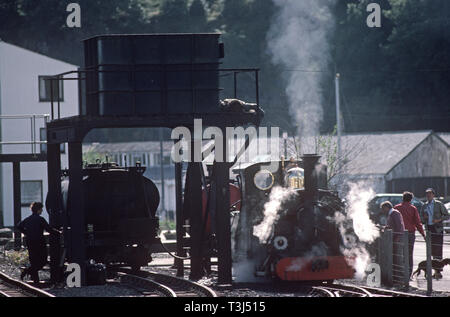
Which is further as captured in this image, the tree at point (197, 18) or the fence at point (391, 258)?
the tree at point (197, 18)

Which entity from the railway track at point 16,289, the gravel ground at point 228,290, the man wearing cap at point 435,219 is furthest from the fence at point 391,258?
the railway track at point 16,289

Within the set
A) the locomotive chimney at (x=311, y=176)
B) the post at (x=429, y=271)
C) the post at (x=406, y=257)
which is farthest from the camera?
the locomotive chimney at (x=311, y=176)

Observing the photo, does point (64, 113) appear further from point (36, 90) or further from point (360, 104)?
point (360, 104)

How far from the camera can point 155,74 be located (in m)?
17.8

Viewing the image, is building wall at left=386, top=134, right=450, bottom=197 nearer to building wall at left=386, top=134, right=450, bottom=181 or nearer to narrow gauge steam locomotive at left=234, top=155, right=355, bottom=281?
building wall at left=386, top=134, right=450, bottom=181

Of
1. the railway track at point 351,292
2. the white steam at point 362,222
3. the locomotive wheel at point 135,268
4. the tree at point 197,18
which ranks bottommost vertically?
the locomotive wheel at point 135,268

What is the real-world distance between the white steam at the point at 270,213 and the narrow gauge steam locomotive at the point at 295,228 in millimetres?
20

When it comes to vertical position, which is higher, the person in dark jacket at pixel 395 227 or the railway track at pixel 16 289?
the person in dark jacket at pixel 395 227

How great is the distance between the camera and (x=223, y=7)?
10156 centimetres

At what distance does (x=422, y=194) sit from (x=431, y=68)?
21815 millimetres

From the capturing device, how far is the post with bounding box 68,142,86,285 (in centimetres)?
1770

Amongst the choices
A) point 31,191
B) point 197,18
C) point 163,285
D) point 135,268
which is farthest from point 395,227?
point 197,18

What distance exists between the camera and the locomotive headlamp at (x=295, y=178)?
17.4 metres

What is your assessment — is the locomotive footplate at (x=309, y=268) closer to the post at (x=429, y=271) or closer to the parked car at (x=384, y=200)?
the post at (x=429, y=271)
